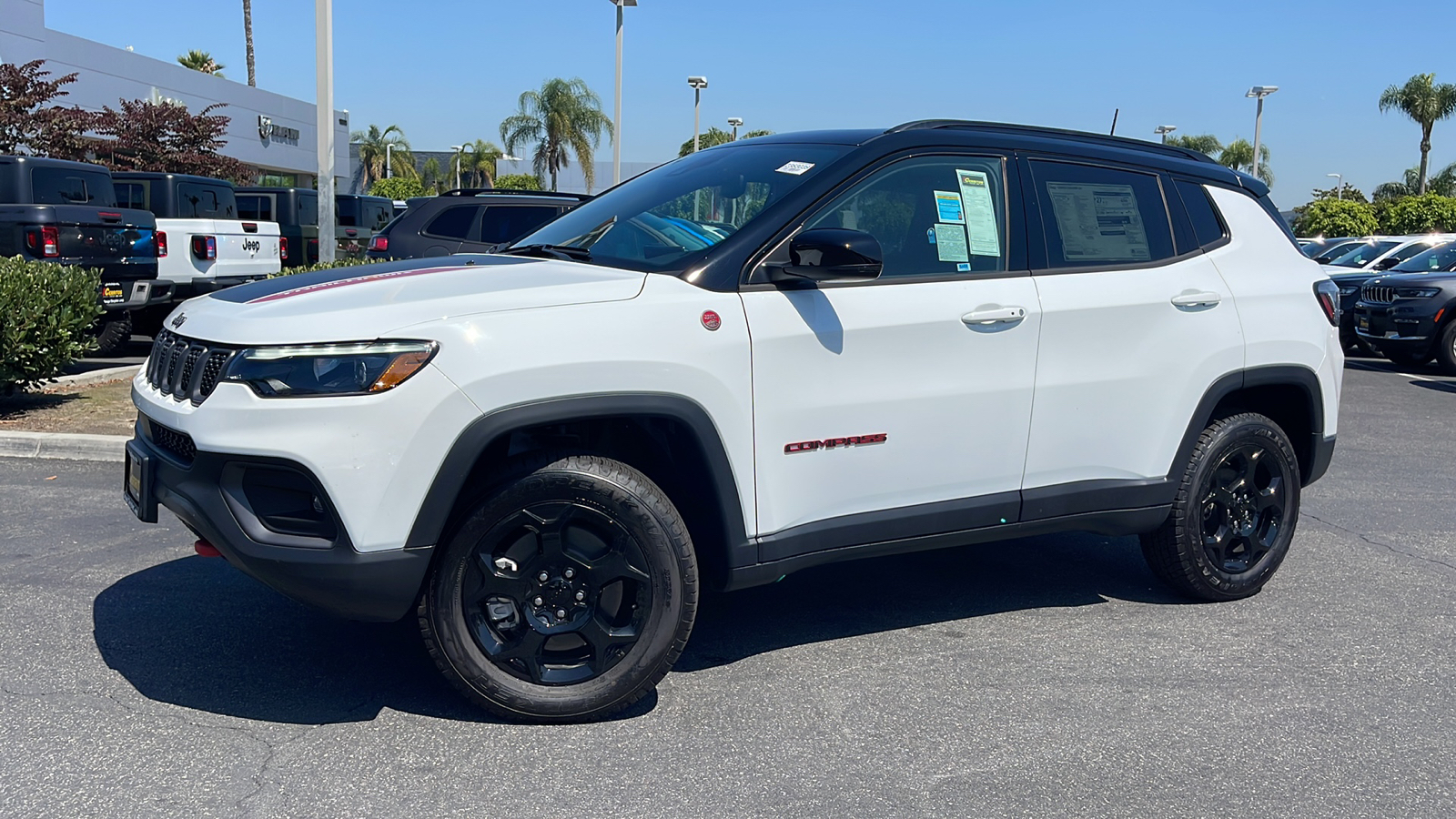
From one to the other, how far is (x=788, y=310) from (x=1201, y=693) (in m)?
1.92

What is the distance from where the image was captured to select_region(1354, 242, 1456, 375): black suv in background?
49.7ft

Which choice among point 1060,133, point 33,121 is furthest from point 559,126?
point 1060,133

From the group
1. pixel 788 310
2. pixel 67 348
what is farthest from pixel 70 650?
pixel 67 348

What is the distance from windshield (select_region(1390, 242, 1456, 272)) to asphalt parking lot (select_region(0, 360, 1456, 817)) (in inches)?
489

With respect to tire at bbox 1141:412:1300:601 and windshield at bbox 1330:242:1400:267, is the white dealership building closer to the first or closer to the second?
windshield at bbox 1330:242:1400:267

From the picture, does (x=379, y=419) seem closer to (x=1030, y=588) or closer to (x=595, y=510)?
(x=595, y=510)

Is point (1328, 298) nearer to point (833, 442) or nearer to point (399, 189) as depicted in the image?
point (833, 442)

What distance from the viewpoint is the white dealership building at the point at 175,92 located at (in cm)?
2971

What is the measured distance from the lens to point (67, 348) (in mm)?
8461

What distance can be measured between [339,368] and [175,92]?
38191mm

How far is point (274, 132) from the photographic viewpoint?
140ft

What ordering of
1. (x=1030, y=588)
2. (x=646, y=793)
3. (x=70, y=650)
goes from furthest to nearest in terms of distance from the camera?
(x=1030, y=588) < (x=70, y=650) < (x=646, y=793)

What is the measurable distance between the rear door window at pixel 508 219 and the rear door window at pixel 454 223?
14 cm

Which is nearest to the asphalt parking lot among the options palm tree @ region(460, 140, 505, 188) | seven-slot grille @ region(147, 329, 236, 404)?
seven-slot grille @ region(147, 329, 236, 404)
